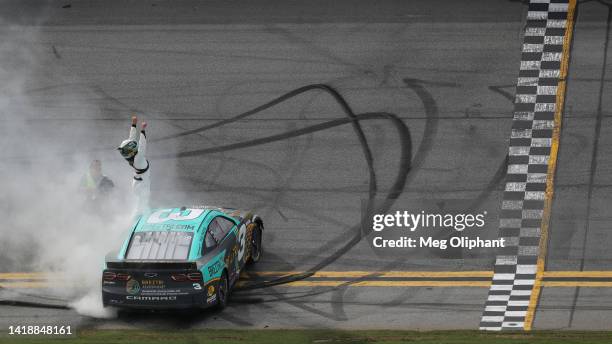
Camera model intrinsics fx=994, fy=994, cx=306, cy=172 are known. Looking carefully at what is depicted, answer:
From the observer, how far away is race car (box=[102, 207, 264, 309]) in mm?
13055

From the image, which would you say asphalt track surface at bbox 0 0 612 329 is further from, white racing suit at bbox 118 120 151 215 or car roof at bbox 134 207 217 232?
white racing suit at bbox 118 120 151 215

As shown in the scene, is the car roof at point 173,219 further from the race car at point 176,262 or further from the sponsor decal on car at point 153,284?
the sponsor decal on car at point 153,284

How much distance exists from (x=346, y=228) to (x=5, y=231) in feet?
17.8

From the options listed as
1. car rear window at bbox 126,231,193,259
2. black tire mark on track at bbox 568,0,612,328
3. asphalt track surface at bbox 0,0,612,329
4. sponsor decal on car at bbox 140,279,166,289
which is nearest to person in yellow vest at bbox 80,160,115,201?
asphalt track surface at bbox 0,0,612,329

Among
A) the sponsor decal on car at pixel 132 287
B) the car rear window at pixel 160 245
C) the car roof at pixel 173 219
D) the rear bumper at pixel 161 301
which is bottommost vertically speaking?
the rear bumper at pixel 161 301

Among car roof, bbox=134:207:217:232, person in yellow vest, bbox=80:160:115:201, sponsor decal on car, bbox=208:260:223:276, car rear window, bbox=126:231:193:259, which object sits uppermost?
person in yellow vest, bbox=80:160:115:201

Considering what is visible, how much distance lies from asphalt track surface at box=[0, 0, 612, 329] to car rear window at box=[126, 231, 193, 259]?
92 centimetres

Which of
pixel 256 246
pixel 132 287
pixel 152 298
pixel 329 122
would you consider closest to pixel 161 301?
pixel 152 298

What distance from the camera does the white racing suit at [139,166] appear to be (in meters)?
14.7

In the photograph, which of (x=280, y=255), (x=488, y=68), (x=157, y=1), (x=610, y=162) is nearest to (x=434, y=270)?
(x=280, y=255)

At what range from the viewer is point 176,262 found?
13.0m

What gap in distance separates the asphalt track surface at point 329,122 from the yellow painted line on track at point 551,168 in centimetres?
13

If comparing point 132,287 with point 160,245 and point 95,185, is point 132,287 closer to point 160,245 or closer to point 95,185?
point 160,245

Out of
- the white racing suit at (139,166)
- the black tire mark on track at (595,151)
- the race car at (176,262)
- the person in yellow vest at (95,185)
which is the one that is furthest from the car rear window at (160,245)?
the black tire mark on track at (595,151)
